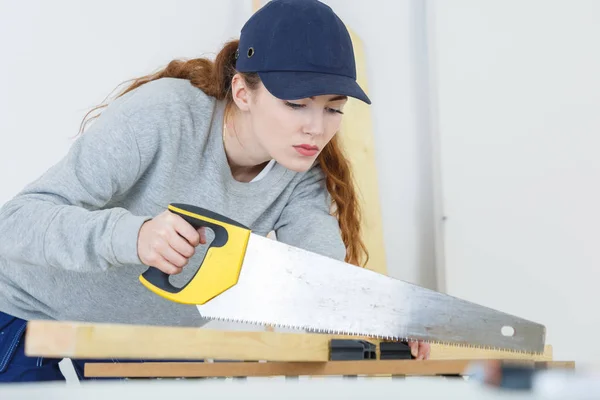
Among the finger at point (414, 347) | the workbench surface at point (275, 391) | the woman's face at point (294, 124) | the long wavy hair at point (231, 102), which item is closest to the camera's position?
the workbench surface at point (275, 391)

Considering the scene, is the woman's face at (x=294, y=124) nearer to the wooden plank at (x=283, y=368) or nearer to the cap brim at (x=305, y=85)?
the cap brim at (x=305, y=85)

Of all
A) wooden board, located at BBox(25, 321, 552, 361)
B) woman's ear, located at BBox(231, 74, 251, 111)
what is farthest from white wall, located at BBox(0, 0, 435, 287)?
wooden board, located at BBox(25, 321, 552, 361)

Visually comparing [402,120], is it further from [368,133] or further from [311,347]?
[311,347]

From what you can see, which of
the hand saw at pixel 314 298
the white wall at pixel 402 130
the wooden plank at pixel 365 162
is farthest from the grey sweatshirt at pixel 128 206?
the white wall at pixel 402 130

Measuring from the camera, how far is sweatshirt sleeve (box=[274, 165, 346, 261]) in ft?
4.71

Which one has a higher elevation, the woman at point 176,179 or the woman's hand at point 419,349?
the woman at point 176,179

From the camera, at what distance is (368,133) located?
2457 millimetres

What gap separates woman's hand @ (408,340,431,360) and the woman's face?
38cm

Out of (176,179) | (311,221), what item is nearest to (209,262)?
(176,179)

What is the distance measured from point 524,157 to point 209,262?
1473mm

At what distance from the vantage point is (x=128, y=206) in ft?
4.46

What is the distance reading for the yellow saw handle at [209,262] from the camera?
1.04 metres

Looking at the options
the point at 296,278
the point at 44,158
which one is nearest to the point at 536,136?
the point at 296,278

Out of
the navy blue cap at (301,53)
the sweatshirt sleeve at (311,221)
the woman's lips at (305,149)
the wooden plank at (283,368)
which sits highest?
the navy blue cap at (301,53)
